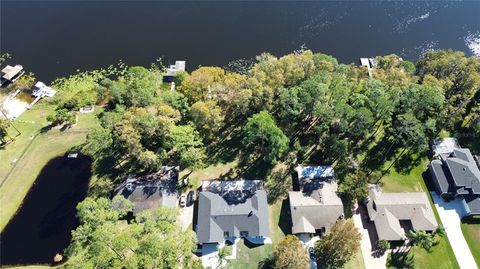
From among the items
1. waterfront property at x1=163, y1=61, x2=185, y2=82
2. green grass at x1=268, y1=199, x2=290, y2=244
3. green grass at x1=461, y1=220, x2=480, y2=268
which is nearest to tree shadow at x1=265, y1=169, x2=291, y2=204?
green grass at x1=268, y1=199, x2=290, y2=244

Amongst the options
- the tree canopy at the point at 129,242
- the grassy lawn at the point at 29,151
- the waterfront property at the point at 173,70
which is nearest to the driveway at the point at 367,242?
the tree canopy at the point at 129,242

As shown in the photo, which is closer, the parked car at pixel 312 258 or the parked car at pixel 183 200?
the parked car at pixel 312 258

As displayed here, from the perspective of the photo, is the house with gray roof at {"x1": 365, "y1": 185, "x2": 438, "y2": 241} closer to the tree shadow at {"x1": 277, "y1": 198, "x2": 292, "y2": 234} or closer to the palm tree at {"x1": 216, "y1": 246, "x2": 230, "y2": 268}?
the tree shadow at {"x1": 277, "y1": 198, "x2": 292, "y2": 234}

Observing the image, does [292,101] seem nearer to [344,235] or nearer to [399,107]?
[399,107]

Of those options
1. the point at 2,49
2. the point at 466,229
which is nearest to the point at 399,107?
the point at 466,229

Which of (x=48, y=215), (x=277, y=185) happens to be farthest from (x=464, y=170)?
(x=48, y=215)

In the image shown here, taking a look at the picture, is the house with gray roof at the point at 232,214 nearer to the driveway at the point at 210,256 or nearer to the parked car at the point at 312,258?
the driveway at the point at 210,256
